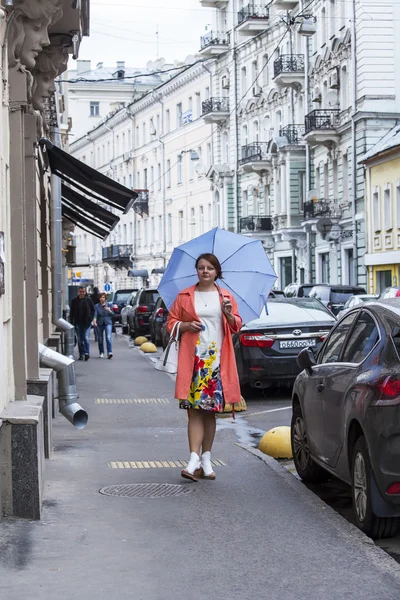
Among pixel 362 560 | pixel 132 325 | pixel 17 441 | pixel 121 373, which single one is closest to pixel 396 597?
pixel 362 560

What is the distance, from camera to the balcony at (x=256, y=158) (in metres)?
57.7

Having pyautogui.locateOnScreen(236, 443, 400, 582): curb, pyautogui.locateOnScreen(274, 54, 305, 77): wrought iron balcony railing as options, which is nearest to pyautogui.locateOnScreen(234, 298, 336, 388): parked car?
pyautogui.locateOnScreen(236, 443, 400, 582): curb

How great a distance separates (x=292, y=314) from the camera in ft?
56.2

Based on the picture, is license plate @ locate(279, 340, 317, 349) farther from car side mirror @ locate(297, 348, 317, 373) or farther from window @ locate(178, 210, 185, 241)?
window @ locate(178, 210, 185, 241)

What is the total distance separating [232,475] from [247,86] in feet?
175

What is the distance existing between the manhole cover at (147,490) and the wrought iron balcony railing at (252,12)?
50.2 metres

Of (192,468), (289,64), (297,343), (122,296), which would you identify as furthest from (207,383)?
(122,296)

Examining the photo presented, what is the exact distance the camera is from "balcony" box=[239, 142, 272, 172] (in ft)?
189

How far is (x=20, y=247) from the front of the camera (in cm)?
827

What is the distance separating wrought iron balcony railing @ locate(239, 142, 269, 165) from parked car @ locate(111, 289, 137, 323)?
9042 millimetres

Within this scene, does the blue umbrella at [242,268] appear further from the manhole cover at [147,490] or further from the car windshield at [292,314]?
the manhole cover at [147,490]

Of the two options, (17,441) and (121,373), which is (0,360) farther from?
(121,373)

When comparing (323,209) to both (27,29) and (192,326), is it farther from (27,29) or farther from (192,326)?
(27,29)

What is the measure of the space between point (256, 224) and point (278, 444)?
47.6m
